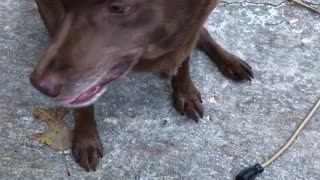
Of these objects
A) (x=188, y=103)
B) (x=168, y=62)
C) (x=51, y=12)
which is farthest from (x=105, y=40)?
(x=188, y=103)

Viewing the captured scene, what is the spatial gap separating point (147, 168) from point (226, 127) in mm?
379

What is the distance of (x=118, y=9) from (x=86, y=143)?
0.83 metres

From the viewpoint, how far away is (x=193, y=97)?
293 centimetres

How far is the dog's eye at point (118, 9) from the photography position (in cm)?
205

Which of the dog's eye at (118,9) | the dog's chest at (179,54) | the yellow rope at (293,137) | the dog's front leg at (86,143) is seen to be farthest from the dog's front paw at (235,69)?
the dog's eye at (118,9)

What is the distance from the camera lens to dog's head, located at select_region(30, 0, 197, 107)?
2080 mm

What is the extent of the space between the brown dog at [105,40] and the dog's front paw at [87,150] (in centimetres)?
38

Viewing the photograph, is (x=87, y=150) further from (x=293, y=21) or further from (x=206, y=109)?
(x=293, y=21)

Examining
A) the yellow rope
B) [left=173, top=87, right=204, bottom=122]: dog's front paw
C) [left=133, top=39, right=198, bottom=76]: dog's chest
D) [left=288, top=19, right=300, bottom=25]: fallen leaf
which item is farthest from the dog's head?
[left=288, top=19, right=300, bottom=25]: fallen leaf

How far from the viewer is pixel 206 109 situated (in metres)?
2.95

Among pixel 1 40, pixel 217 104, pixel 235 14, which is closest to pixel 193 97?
pixel 217 104

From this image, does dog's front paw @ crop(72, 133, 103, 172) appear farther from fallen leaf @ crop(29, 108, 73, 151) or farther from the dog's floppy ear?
the dog's floppy ear

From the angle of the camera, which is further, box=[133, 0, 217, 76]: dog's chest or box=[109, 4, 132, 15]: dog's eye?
box=[133, 0, 217, 76]: dog's chest

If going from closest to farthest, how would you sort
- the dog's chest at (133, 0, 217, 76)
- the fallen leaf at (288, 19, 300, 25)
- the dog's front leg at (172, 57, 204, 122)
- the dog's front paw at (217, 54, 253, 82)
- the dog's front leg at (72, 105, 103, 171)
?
the dog's chest at (133, 0, 217, 76), the dog's front leg at (72, 105, 103, 171), the dog's front leg at (172, 57, 204, 122), the dog's front paw at (217, 54, 253, 82), the fallen leaf at (288, 19, 300, 25)
